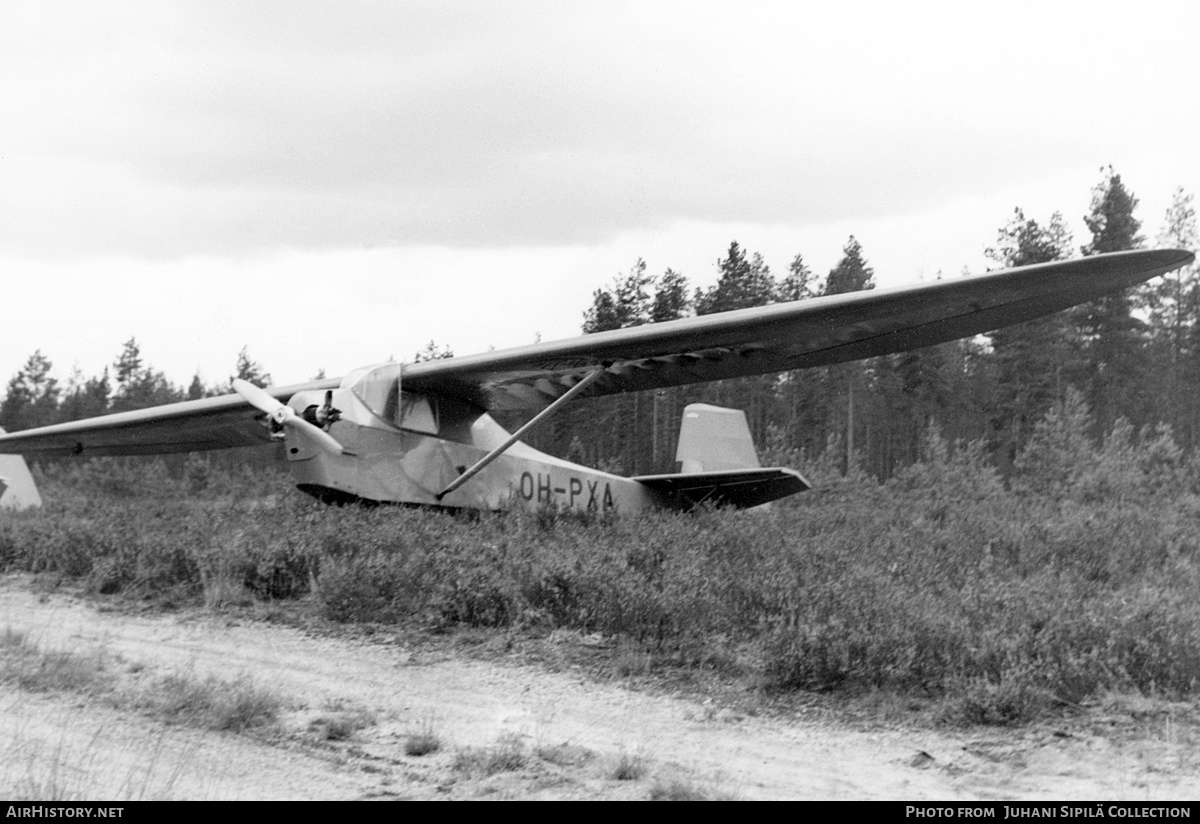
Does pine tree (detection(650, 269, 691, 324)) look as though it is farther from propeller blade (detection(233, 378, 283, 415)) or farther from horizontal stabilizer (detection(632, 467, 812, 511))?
propeller blade (detection(233, 378, 283, 415))

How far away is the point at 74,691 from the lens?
17.8 feet

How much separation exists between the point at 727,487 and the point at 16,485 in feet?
43.4

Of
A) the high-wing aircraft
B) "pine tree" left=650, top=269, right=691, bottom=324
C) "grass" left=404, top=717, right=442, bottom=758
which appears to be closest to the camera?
"grass" left=404, top=717, right=442, bottom=758

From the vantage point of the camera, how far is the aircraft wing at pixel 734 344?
908 centimetres

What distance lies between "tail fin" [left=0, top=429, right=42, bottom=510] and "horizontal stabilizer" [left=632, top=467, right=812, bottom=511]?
11.5 m

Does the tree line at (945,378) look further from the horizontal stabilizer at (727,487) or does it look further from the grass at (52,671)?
the grass at (52,671)

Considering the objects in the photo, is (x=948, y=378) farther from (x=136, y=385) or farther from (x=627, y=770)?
(x=136, y=385)

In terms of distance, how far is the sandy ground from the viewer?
4.01 meters

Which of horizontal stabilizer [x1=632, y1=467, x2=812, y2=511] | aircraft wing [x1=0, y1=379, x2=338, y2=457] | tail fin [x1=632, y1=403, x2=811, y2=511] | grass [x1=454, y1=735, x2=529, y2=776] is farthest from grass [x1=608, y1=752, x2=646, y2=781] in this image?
tail fin [x1=632, y1=403, x2=811, y2=511]

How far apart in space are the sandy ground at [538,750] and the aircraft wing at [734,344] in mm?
4649

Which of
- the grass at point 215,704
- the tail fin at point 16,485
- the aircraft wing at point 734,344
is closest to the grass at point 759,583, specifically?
the grass at point 215,704

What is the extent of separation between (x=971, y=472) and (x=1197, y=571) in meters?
13.4
